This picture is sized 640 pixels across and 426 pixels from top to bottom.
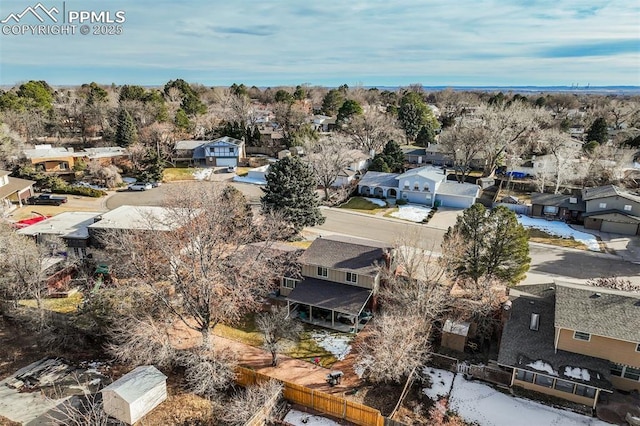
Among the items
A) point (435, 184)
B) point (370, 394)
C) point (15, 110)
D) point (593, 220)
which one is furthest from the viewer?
point (15, 110)

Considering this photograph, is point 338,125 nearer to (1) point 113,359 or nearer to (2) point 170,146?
(2) point 170,146

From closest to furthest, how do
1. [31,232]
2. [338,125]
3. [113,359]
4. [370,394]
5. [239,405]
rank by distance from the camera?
[239,405] < [370,394] < [113,359] < [31,232] < [338,125]

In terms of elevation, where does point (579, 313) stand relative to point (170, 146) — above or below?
below

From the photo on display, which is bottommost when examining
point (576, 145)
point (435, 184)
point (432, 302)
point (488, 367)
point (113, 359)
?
point (113, 359)

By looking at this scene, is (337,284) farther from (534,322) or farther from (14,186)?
(14,186)

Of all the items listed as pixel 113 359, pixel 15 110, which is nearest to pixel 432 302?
pixel 113 359
